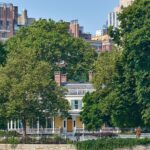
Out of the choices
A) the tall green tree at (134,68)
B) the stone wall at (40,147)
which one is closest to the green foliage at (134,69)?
the tall green tree at (134,68)

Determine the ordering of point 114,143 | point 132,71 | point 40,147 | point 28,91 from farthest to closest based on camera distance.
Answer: point 28,91, point 40,147, point 114,143, point 132,71

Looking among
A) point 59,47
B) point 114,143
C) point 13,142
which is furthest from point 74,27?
point 114,143

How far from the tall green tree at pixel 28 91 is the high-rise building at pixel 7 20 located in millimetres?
100974

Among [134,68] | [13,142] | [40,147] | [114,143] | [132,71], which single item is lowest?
[40,147]

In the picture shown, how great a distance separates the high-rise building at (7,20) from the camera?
6895 inches

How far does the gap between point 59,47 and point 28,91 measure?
42440 mm

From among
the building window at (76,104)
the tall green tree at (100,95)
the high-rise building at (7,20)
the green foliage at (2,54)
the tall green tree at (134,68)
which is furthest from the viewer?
the high-rise building at (7,20)

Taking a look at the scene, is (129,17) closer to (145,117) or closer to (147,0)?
(147,0)

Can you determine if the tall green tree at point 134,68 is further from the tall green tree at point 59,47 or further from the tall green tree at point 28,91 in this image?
the tall green tree at point 59,47

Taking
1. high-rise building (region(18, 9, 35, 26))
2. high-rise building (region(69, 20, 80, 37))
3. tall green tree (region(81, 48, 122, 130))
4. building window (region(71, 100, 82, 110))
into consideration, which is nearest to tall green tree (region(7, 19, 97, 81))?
building window (region(71, 100, 82, 110))

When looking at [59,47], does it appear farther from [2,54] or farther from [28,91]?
[28,91]

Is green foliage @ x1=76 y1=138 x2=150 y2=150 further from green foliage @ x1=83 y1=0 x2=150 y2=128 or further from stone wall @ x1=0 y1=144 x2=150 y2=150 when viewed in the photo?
stone wall @ x1=0 y1=144 x2=150 y2=150

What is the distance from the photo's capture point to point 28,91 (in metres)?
72.4

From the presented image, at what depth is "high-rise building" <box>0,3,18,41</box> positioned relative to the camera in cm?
17512
